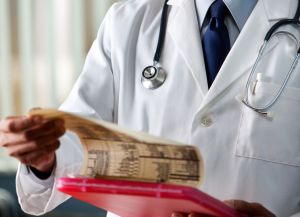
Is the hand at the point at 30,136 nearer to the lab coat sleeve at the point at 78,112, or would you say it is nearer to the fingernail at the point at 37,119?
the fingernail at the point at 37,119

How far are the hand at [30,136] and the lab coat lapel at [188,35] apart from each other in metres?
0.38

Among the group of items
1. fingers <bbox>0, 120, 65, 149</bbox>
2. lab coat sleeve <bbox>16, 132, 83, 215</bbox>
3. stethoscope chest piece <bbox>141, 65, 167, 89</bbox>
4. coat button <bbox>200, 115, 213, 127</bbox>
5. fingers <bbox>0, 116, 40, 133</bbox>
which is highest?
stethoscope chest piece <bbox>141, 65, 167, 89</bbox>

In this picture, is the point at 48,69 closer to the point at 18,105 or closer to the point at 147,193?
the point at 18,105

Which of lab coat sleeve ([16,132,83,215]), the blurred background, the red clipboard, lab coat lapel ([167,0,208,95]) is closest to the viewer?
the red clipboard

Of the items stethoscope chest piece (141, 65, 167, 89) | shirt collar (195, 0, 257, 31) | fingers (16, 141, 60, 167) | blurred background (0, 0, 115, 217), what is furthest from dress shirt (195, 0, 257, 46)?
blurred background (0, 0, 115, 217)

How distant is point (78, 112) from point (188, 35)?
27 centimetres

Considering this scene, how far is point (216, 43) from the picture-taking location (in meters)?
1.25

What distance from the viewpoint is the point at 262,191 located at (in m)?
1.17

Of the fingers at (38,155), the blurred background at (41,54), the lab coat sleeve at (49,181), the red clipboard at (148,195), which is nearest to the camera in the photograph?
the red clipboard at (148,195)

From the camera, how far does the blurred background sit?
245cm

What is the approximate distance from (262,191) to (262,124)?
0.41 feet

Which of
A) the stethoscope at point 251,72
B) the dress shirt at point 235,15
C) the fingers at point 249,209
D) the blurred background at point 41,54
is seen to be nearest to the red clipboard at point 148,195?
the fingers at point 249,209

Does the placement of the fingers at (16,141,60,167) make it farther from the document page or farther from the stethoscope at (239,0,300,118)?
the stethoscope at (239,0,300,118)

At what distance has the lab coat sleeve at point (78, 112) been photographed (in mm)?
1155
